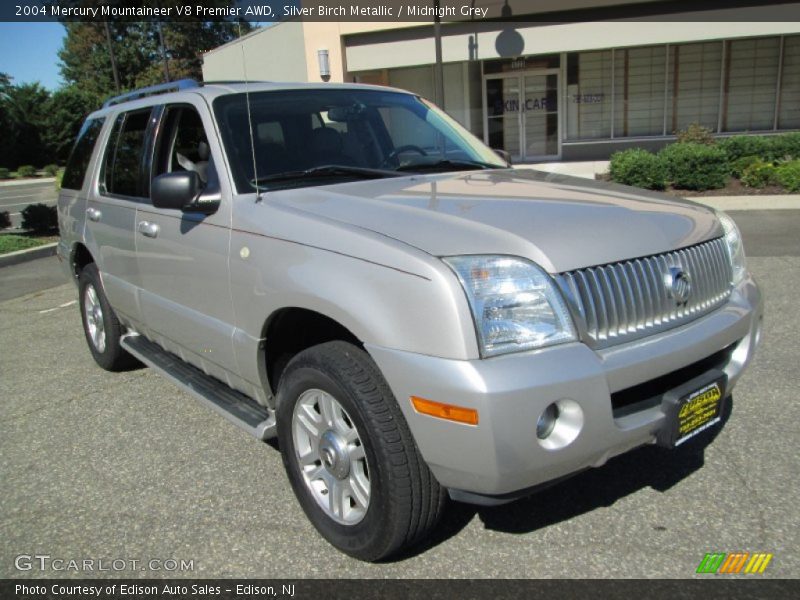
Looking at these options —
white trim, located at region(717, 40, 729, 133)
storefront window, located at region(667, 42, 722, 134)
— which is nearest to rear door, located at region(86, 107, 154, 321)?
storefront window, located at region(667, 42, 722, 134)

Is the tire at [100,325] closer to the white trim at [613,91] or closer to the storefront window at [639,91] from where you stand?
the white trim at [613,91]

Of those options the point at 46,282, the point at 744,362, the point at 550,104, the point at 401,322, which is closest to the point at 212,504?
the point at 401,322

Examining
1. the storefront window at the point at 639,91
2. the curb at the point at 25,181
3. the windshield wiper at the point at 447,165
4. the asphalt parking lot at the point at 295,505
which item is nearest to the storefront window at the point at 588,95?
the storefront window at the point at 639,91

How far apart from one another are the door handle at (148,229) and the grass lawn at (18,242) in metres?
8.32

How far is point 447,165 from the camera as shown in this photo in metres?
3.88

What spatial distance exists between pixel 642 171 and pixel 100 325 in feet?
35.0

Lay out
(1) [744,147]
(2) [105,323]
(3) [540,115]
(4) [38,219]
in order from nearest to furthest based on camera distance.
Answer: (2) [105,323] → (4) [38,219] → (1) [744,147] → (3) [540,115]

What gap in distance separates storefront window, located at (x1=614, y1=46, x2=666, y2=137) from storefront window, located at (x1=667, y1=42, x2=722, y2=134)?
28 cm

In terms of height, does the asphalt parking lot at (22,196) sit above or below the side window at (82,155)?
below

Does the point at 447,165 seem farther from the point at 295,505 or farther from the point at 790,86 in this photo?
the point at 790,86

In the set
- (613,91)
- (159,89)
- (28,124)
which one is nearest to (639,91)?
(613,91)

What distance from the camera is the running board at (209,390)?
3.14 m

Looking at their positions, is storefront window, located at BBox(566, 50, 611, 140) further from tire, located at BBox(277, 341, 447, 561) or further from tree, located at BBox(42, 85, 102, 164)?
tree, located at BBox(42, 85, 102, 164)

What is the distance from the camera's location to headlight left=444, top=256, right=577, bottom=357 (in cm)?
223
